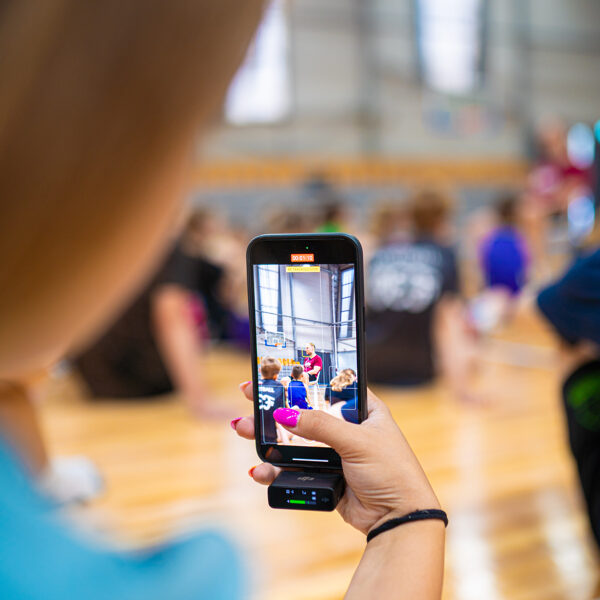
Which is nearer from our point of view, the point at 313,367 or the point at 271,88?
the point at 313,367

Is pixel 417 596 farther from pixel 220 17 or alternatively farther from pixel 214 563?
pixel 220 17

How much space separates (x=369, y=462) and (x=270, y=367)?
0.08 m

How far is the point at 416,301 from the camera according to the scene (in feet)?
7.68

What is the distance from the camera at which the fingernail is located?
1.26ft

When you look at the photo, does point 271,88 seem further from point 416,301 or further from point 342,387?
point 342,387

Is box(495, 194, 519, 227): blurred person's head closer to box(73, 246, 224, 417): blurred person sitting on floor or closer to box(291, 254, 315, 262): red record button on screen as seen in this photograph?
box(73, 246, 224, 417): blurred person sitting on floor

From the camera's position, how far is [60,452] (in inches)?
68.8

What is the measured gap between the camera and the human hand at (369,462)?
38 centimetres

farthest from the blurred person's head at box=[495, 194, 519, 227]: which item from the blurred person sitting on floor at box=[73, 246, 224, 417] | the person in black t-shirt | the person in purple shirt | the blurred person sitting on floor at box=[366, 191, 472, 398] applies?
the person in black t-shirt

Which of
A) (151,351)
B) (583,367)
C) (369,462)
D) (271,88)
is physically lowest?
(151,351)

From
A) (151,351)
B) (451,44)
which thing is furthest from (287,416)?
(451,44)

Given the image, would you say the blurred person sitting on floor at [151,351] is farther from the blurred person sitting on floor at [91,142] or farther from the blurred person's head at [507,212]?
the blurred person sitting on floor at [91,142]

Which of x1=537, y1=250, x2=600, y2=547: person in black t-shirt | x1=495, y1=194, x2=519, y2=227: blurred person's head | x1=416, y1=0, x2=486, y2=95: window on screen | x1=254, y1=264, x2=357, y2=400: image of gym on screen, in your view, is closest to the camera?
x1=254, y1=264, x2=357, y2=400: image of gym on screen

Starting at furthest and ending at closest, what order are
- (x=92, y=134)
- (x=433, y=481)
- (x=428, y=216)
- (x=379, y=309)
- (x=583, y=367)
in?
1. (x=379, y=309)
2. (x=428, y=216)
3. (x=583, y=367)
4. (x=433, y=481)
5. (x=92, y=134)
